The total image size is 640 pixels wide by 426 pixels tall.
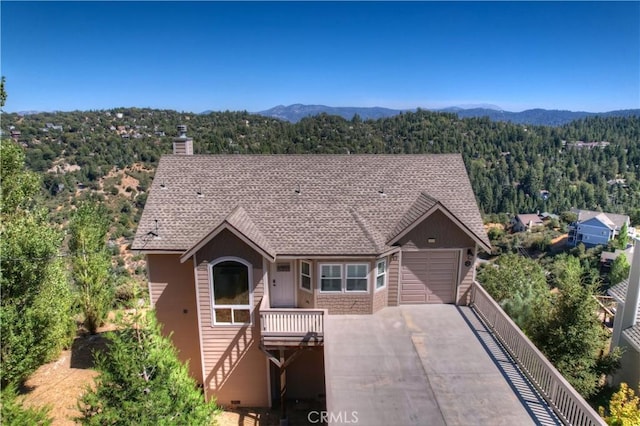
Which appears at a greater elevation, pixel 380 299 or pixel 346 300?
pixel 346 300

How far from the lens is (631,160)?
491ft

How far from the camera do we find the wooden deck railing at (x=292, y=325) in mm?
12555

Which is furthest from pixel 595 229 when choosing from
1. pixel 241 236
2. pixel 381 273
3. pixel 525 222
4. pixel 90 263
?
pixel 90 263

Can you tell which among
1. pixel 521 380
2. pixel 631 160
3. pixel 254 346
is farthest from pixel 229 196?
pixel 631 160

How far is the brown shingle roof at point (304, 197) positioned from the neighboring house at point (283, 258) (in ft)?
0.15

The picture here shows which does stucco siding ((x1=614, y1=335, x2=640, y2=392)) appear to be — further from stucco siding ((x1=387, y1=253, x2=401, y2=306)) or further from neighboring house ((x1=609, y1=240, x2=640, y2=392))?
stucco siding ((x1=387, y1=253, x2=401, y2=306))

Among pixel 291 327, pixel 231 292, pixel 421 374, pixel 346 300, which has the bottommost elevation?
pixel 421 374

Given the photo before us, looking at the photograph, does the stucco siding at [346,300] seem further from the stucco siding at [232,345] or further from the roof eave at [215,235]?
the roof eave at [215,235]

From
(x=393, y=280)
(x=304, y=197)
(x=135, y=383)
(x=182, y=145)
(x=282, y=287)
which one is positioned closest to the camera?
(x=135, y=383)

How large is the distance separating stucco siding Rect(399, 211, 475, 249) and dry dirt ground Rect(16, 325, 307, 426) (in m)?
7.33

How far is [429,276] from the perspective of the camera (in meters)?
14.5

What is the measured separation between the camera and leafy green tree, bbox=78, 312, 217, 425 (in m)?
7.50

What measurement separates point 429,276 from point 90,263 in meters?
14.7

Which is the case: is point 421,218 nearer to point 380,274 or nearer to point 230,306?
point 380,274
